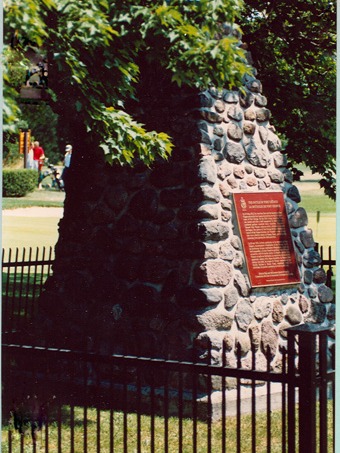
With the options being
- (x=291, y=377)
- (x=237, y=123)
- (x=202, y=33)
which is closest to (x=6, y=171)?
(x=237, y=123)

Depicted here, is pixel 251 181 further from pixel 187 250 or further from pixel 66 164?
pixel 66 164

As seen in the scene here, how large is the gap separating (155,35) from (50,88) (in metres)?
0.94

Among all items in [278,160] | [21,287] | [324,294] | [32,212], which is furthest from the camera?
[32,212]

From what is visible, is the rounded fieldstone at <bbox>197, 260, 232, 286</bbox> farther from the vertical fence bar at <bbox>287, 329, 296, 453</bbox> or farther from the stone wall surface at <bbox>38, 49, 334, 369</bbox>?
the vertical fence bar at <bbox>287, 329, 296, 453</bbox>

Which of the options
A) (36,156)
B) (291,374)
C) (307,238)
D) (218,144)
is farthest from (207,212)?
(36,156)

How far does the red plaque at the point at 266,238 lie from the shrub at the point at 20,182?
215cm

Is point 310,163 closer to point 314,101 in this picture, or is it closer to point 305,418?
point 314,101

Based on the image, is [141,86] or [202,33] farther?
[141,86]

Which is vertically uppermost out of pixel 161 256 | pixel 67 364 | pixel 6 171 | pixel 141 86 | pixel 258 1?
pixel 258 1

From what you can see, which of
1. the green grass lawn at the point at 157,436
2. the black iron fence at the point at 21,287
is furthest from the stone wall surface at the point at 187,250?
the black iron fence at the point at 21,287

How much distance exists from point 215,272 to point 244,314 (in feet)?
1.61

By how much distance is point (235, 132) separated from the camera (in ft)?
26.4

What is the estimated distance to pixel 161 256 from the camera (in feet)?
26.1

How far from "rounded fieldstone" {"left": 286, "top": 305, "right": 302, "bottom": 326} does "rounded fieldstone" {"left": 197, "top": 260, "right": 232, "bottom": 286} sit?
0.84 metres
